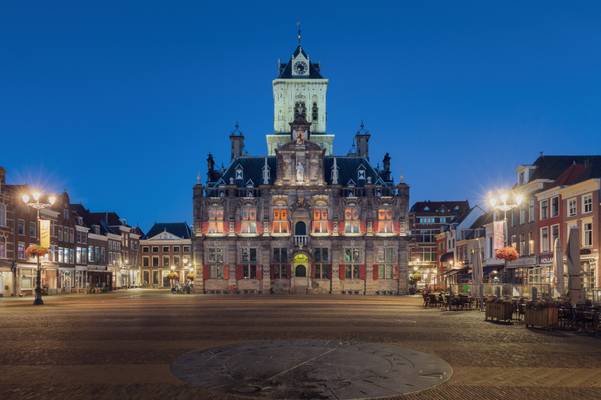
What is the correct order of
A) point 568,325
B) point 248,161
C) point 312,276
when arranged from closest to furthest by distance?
point 568,325, point 312,276, point 248,161

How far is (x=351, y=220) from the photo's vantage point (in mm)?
72188

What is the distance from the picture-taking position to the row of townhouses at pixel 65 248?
59969 millimetres

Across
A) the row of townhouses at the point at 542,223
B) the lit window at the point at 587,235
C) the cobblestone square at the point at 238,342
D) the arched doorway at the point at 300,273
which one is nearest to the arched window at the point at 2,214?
the arched doorway at the point at 300,273

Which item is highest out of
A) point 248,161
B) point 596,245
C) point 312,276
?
point 248,161

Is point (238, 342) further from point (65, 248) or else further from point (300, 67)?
point (300, 67)

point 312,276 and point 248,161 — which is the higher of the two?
point 248,161

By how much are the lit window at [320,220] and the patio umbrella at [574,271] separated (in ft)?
152

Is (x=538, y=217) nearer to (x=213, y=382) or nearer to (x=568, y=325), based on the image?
(x=568, y=325)

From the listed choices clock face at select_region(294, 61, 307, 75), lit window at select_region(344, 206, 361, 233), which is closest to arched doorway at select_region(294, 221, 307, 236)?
lit window at select_region(344, 206, 361, 233)

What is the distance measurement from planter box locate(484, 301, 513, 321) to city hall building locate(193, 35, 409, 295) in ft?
142

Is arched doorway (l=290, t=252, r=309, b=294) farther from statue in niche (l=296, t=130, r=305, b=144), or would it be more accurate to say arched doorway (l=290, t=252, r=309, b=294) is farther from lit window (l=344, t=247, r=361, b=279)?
statue in niche (l=296, t=130, r=305, b=144)

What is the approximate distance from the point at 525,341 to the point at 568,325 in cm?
625

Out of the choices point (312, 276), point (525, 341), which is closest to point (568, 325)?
point (525, 341)

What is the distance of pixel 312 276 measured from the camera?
70938mm
